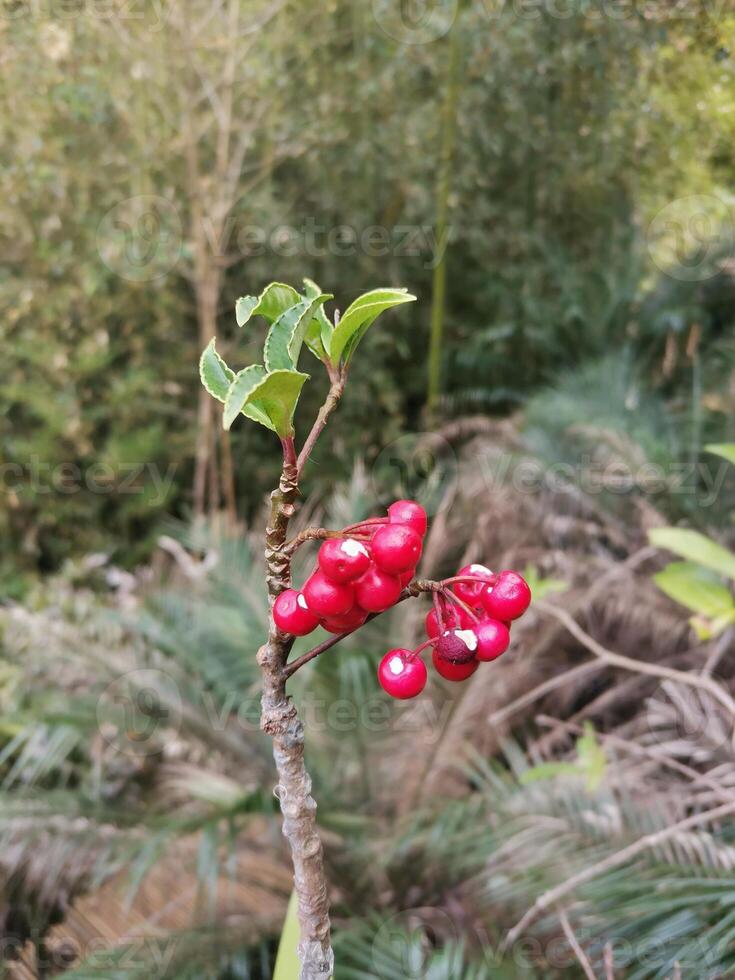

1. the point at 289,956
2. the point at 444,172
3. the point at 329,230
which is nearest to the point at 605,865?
the point at 289,956

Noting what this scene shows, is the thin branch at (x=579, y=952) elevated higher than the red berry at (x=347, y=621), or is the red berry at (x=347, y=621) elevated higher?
the red berry at (x=347, y=621)

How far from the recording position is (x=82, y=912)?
3.24 ft

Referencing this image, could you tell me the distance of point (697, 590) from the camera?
3.08ft

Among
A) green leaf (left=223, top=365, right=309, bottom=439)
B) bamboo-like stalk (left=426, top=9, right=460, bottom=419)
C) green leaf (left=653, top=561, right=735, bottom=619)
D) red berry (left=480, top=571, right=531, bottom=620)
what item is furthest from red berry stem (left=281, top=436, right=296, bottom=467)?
bamboo-like stalk (left=426, top=9, right=460, bottom=419)

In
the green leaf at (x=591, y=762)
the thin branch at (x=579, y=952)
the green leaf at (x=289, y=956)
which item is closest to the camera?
the green leaf at (x=289, y=956)

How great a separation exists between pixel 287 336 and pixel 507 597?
0.14m

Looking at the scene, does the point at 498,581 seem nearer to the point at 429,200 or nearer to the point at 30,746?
the point at 30,746

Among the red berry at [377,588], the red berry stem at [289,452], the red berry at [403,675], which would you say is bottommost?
the red berry at [403,675]

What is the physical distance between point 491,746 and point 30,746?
0.66 m

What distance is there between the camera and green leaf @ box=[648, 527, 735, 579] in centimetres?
88

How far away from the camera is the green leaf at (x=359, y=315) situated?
0.31 m

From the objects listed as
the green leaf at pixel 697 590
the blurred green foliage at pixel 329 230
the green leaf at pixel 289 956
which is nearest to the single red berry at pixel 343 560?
the green leaf at pixel 289 956

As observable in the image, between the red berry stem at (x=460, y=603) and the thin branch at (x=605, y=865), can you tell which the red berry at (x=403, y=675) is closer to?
the red berry stem at (x=460, y=603)

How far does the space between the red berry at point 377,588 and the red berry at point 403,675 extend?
0.13ft
